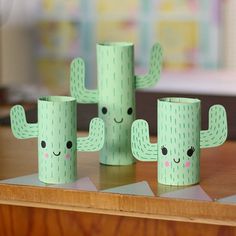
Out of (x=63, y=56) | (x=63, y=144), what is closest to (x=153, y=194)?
(x=63, y=144)

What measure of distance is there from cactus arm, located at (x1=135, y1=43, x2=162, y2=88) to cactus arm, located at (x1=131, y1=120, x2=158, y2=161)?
171 millimetres

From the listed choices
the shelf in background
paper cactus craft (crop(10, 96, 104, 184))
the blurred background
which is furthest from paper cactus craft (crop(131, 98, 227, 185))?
the shelf in background

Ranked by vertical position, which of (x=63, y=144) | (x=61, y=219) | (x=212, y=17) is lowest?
(x=61, y=219)

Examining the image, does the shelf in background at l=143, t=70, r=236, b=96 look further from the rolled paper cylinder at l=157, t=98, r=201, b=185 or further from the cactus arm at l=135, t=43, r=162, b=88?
the rolled paper cylinder at l=157, t=98, r=201, b=185

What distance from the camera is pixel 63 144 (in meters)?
1.28

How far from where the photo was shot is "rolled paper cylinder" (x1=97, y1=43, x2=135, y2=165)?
4.60 ft

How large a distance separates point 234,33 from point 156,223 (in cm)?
255

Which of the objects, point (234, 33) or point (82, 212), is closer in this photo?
point (82, 212)

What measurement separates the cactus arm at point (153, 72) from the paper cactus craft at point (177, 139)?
16cm

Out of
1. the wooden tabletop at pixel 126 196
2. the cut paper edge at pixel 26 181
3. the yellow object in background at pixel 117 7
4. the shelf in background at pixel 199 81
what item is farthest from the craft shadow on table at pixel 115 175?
the yellow object in background at pixel 117 7

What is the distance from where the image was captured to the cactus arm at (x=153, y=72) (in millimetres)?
1447

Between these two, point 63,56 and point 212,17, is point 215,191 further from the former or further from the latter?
point 63,56

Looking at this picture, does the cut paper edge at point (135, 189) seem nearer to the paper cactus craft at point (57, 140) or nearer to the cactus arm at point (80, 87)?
the paper cactus craft at point (57, 140)

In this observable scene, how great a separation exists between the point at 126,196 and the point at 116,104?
0.26 meters
